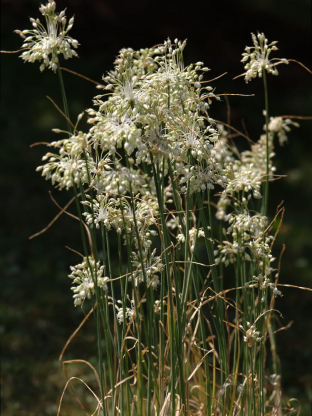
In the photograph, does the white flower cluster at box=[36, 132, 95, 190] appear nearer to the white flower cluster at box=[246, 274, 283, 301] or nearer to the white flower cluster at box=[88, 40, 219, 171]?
the white flower cluster at box=[88, 40, 219, 171]

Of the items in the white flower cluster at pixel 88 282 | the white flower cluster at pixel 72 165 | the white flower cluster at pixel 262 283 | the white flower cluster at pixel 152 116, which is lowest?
the white flower cluster at pixel 262 283

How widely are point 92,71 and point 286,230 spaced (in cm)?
274

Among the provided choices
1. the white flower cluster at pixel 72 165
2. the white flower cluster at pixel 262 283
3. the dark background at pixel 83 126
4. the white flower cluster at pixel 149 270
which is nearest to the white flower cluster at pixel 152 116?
the white flower cluster at pixel 72 165

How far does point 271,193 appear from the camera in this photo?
4.67 metres

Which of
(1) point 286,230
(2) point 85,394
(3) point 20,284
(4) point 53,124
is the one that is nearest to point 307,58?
(1) point 286,230

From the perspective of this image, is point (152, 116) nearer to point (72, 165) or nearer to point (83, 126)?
point (72, 165)

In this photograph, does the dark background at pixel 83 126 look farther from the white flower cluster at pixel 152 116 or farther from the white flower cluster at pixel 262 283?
the white flower cluster at pixel 152 116

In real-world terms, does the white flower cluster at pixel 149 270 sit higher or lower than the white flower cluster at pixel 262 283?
higher

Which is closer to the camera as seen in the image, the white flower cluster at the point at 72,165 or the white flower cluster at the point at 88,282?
the white flower cluster at the point at 72,165

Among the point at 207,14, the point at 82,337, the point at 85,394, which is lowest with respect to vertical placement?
the point at 85,394

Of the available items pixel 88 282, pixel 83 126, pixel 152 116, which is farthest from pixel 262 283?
pixel 83 126

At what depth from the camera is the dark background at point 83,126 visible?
312 cm

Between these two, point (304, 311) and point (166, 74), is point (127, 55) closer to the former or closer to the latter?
point (166, 74)

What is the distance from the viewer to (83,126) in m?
4.75
